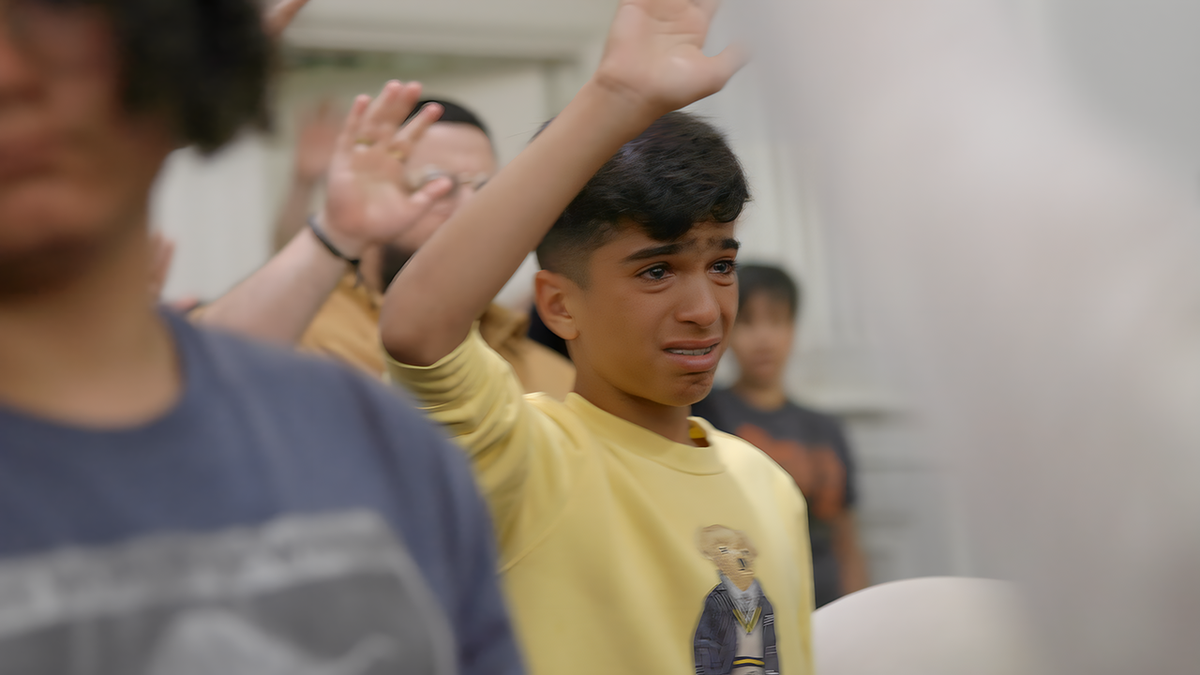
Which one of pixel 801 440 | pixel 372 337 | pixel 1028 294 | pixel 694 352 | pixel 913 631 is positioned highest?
pixel 1028 294

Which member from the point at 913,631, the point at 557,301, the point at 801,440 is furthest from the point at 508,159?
the point at 913,631

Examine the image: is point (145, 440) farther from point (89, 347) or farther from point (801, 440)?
point (801, 440)

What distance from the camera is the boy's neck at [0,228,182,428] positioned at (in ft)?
1.18

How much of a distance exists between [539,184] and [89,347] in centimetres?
30

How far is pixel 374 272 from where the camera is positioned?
1.37 m

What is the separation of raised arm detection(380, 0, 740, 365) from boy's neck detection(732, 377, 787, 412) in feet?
4.24

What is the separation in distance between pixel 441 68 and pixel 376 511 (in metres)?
2.63

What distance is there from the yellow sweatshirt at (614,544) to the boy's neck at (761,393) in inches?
39.7

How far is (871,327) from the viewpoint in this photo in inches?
27.7

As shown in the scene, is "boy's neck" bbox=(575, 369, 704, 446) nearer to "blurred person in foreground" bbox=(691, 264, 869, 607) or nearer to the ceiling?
"blurred person in foreground" bbox=(691, 264, 869, 607)

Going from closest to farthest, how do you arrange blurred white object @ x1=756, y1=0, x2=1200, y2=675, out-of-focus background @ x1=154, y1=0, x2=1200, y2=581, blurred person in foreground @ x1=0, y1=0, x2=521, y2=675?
blurred person in foreground @ x1=0, y1=0, x2=521, y2=675 < blurred white object @ x1=756, y1=0, x2=1200, y2=675 < out-of-focus background @ x1=154, y1=0, x2=1200, y2=581

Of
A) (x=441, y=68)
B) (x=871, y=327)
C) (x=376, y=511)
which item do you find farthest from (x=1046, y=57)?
(x=441, y=68)

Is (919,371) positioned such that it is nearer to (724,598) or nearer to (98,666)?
(724,598)

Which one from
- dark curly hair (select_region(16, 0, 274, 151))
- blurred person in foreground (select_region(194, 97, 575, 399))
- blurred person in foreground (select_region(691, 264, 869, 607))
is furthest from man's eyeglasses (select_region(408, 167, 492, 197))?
dark curly hair (select_region(16, 0, 274, 151))
